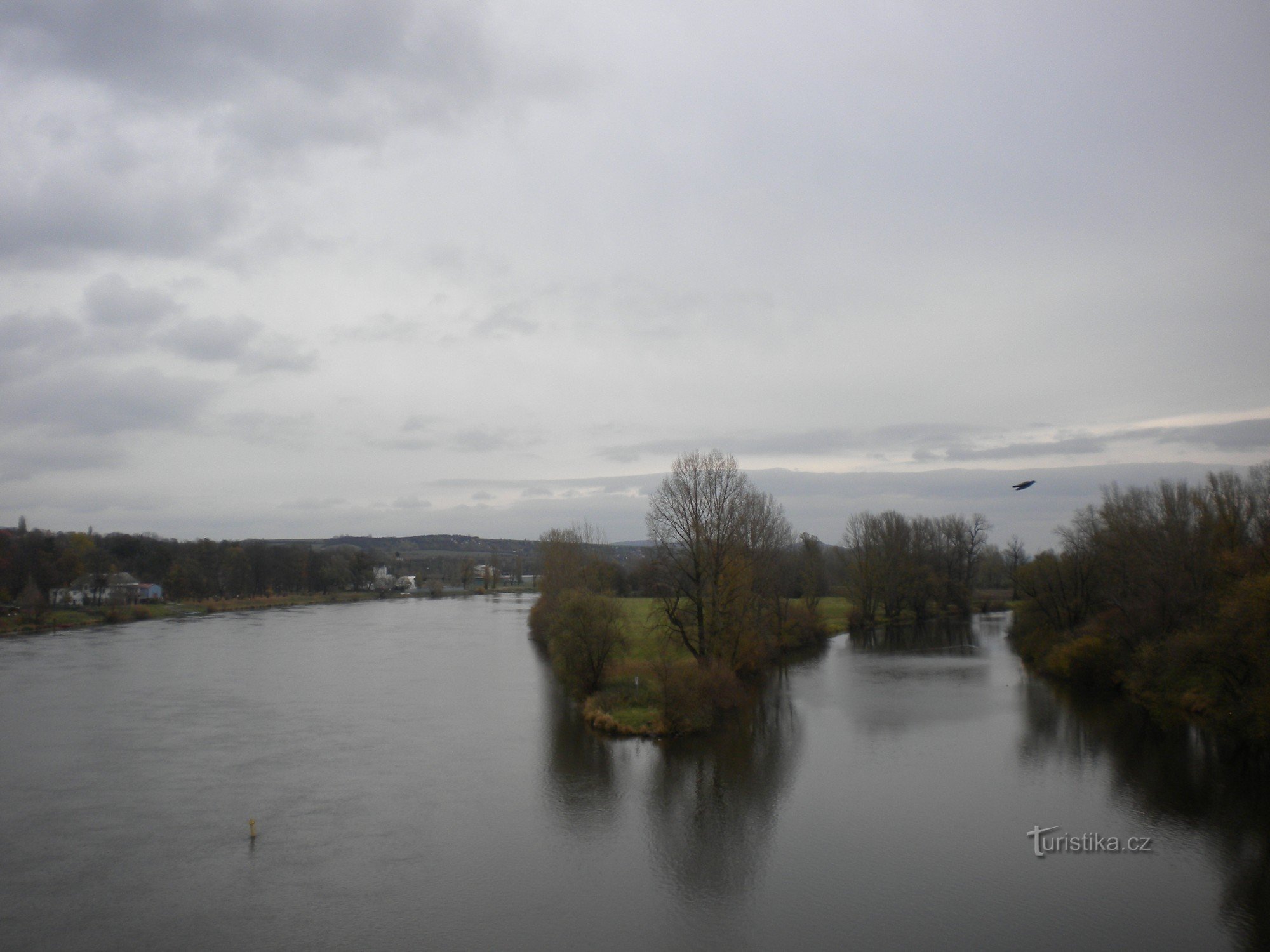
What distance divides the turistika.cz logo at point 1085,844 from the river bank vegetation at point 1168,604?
6.59 meters

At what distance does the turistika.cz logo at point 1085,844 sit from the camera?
14.5 metres

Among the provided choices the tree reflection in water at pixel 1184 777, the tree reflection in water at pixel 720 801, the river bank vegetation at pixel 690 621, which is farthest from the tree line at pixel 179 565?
the tree reflection in water at pixel 1184 777

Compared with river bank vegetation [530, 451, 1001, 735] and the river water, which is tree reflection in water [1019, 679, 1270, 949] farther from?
river bank vegetation [530, 451, 1001, 735]

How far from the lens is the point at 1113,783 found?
18.4 metres

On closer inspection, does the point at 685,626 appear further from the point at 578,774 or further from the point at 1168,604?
the point at 1168,604

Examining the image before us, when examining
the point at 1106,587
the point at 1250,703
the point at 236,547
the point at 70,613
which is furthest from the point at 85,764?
the point at 236,547

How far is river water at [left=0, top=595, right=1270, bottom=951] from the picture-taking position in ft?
39.2

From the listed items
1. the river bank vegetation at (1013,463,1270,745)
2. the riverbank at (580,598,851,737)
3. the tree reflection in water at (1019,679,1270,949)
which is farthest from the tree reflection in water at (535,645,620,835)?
the river bank vegetation at (1013,463,1270,745)

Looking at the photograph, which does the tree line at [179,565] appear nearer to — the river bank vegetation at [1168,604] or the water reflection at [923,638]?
the water reflection at [923,638]

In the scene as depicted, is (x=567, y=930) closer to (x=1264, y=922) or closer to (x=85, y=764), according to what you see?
(x=1264, y=922)

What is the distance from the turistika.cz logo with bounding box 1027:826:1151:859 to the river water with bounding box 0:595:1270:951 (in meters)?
0.27

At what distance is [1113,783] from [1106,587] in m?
18.7

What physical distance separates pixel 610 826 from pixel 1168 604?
21716 mm

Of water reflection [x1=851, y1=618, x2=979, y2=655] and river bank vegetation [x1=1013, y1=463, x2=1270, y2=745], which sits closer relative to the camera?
river bank vegetation [x1=1013, y1=463, x2=1270, y2=745]
